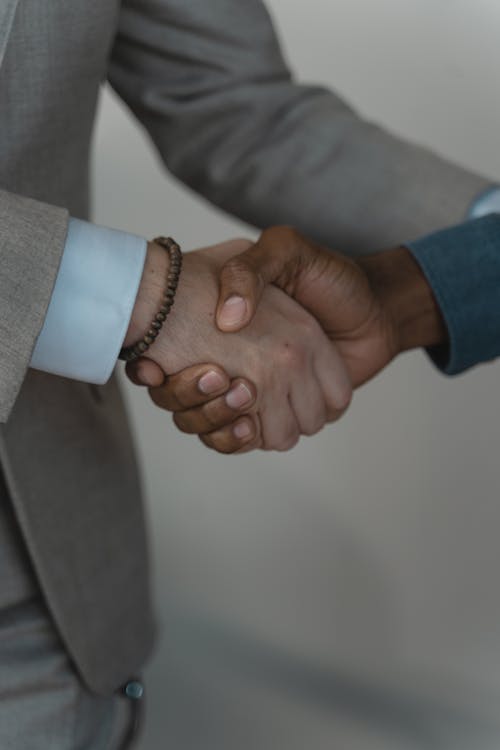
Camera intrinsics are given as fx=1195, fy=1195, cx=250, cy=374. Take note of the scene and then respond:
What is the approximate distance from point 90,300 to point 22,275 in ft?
0.24

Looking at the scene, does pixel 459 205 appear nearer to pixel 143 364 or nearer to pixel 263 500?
pixel 143 364

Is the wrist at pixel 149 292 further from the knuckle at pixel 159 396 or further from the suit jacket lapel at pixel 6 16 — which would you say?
the suit jacket lapel at pixel 6 16

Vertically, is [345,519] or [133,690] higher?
[133,690]

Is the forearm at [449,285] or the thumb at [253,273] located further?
the forearm at [449,285]

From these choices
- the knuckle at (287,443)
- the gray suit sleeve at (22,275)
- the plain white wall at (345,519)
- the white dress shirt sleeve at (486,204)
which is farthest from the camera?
the plain white wall at (345,519)

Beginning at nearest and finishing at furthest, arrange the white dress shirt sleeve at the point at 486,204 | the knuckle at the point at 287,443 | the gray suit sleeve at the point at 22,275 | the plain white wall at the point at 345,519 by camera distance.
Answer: the gray suit sleeve at the point at 22,275 → the knuckle at the point at 287,443 → the white dress shirt sleeve at the point at 486,204 → the plain white wall at the point at 345,519

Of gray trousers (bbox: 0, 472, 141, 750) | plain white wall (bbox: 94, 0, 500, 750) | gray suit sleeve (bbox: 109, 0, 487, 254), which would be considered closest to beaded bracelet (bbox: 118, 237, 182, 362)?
gray trousers (bbox: 0, 472, 141, 750)

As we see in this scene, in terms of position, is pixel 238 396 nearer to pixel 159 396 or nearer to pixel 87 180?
pixel 159 396

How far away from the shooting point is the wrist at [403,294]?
0.98 metres

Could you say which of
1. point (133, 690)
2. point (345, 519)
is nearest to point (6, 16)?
point (133, 690)

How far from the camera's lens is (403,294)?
0.98 metres

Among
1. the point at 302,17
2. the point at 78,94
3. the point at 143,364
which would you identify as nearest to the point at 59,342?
the point at 143,364

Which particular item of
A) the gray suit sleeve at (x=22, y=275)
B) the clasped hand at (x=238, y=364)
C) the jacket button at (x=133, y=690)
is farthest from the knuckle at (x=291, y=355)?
the jacket button at (x=133, y=690)

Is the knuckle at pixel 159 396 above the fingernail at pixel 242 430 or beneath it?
above
